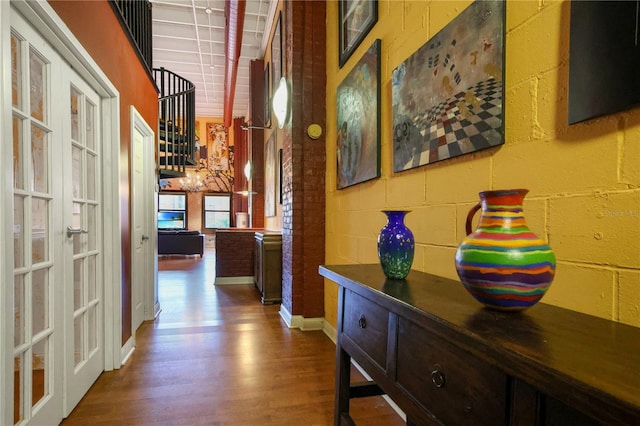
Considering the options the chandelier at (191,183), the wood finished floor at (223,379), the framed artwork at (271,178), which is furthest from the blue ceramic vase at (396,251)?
the chandelier at (191,183)

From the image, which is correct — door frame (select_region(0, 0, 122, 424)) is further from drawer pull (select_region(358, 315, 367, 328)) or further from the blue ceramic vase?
the blue ceramic vase

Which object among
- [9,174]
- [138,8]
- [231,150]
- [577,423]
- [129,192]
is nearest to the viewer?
[577,423]

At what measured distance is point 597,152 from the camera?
0.94 m

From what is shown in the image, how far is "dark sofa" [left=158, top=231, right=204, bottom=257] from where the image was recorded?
8672 millimetres

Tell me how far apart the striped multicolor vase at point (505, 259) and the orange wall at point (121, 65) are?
6.76 ft

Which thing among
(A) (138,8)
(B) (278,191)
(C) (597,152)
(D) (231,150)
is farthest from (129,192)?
(D) (231,150)

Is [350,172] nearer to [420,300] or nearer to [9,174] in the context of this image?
[420,300]

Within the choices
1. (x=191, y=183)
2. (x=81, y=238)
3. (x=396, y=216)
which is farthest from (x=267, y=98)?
(x=191, y=183)

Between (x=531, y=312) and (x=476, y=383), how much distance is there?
28 cm

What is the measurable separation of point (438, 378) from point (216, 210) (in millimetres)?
11513

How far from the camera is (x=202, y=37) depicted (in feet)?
19.8

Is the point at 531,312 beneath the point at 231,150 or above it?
beneath

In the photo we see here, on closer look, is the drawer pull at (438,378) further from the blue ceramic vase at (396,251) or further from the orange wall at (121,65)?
the orange wall at (121,65)

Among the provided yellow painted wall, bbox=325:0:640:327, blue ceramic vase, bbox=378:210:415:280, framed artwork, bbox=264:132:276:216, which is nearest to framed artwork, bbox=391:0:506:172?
yellow painted wall, bbox=325:0:640:327
